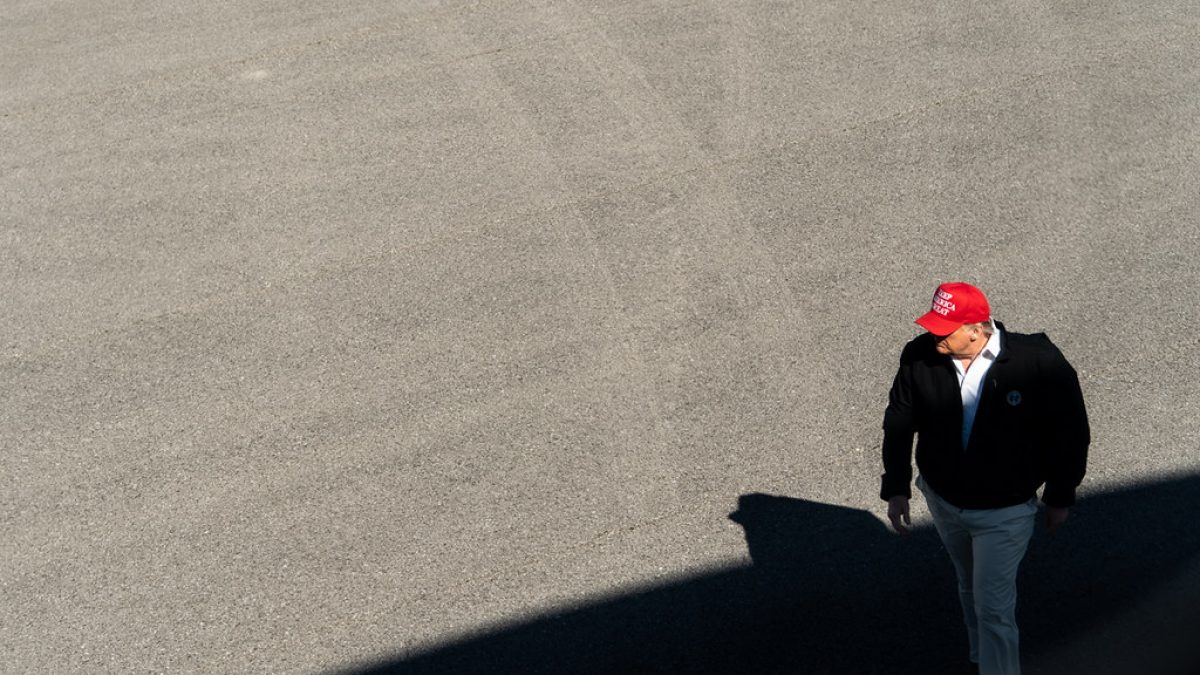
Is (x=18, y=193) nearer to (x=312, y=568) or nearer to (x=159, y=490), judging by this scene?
(x=159, y=490)

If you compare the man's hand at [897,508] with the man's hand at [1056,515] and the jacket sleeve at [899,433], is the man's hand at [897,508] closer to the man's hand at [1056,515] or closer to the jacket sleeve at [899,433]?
the jacket sleeve at [899,433]

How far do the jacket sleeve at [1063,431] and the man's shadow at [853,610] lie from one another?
1140 millimetres

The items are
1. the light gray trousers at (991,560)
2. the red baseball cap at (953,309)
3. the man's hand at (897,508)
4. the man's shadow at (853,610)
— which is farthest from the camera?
the man's shadow at (853,610)

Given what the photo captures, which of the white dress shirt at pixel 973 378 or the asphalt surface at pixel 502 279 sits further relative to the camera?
the asphalt surface at pixel 502 279

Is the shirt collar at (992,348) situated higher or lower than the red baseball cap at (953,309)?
lower

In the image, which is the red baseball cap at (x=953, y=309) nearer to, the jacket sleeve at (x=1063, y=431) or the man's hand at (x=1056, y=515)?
the jacket sleeve at (x=1063, y=431)

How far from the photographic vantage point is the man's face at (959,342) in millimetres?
4816

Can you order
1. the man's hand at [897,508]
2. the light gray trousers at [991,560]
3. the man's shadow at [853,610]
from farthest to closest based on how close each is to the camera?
the man's shadow at [853,610]
the man's hand at [897,508]
the light gray trousers at [991,560]

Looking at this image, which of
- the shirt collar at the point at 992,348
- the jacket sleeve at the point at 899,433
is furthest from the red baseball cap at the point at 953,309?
the jacket sleeve at the point at 899,433

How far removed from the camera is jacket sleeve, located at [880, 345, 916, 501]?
200 inches

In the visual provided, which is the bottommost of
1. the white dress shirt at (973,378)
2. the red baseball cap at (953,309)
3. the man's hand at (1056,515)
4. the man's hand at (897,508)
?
the man's hand at (897,508)

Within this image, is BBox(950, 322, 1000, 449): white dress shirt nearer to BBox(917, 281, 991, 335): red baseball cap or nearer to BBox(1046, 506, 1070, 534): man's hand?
BBox(917, 281, 991, 335): red baseball cap

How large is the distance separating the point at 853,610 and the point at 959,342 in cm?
177

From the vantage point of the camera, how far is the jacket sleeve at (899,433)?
5.07 meters
